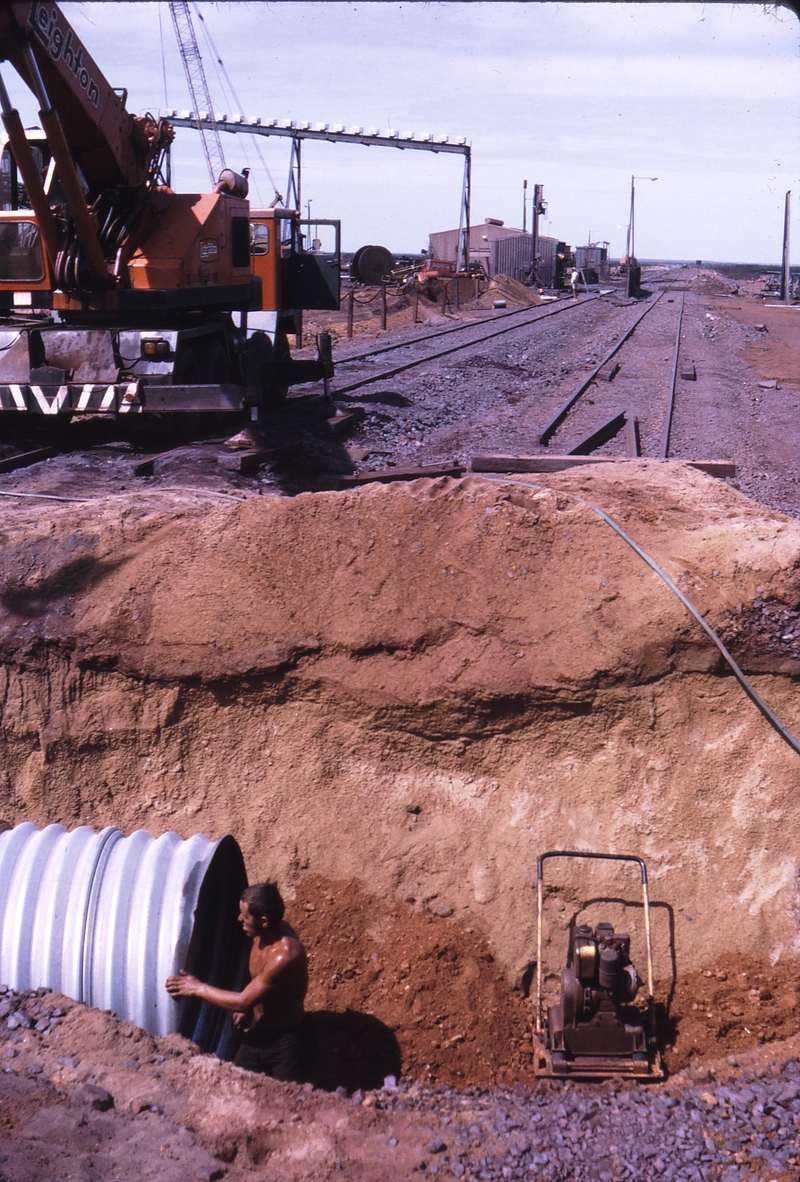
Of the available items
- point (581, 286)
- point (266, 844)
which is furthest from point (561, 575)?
point (581, 286)

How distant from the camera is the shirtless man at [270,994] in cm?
486

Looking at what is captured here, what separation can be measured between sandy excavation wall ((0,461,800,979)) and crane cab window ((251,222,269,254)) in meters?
9.19

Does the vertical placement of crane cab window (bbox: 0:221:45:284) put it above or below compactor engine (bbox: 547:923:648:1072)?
above

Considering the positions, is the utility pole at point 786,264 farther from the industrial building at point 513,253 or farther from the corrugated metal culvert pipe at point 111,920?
the corrugated metal culvert pipe at point 111,920

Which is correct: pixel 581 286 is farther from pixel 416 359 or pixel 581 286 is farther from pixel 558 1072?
pixel 558 1072

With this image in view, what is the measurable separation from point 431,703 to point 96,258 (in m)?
7.38

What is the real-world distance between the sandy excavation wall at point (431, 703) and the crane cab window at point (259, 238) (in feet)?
30.1

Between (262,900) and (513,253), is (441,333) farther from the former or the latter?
(513,253)

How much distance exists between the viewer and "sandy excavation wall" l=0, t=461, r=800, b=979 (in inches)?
227

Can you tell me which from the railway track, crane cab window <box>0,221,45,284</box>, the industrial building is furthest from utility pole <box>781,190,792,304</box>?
crane cab window <box>0,221,45,284</box>

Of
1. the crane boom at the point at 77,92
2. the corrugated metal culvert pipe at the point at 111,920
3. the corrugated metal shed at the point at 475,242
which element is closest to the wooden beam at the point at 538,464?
the crane boom at the point at 77,92

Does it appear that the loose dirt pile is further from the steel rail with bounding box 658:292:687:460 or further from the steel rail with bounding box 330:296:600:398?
the steel rail with bounding box 330:296:600:398

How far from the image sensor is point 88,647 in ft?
20.9

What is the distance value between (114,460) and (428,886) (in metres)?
7.58
